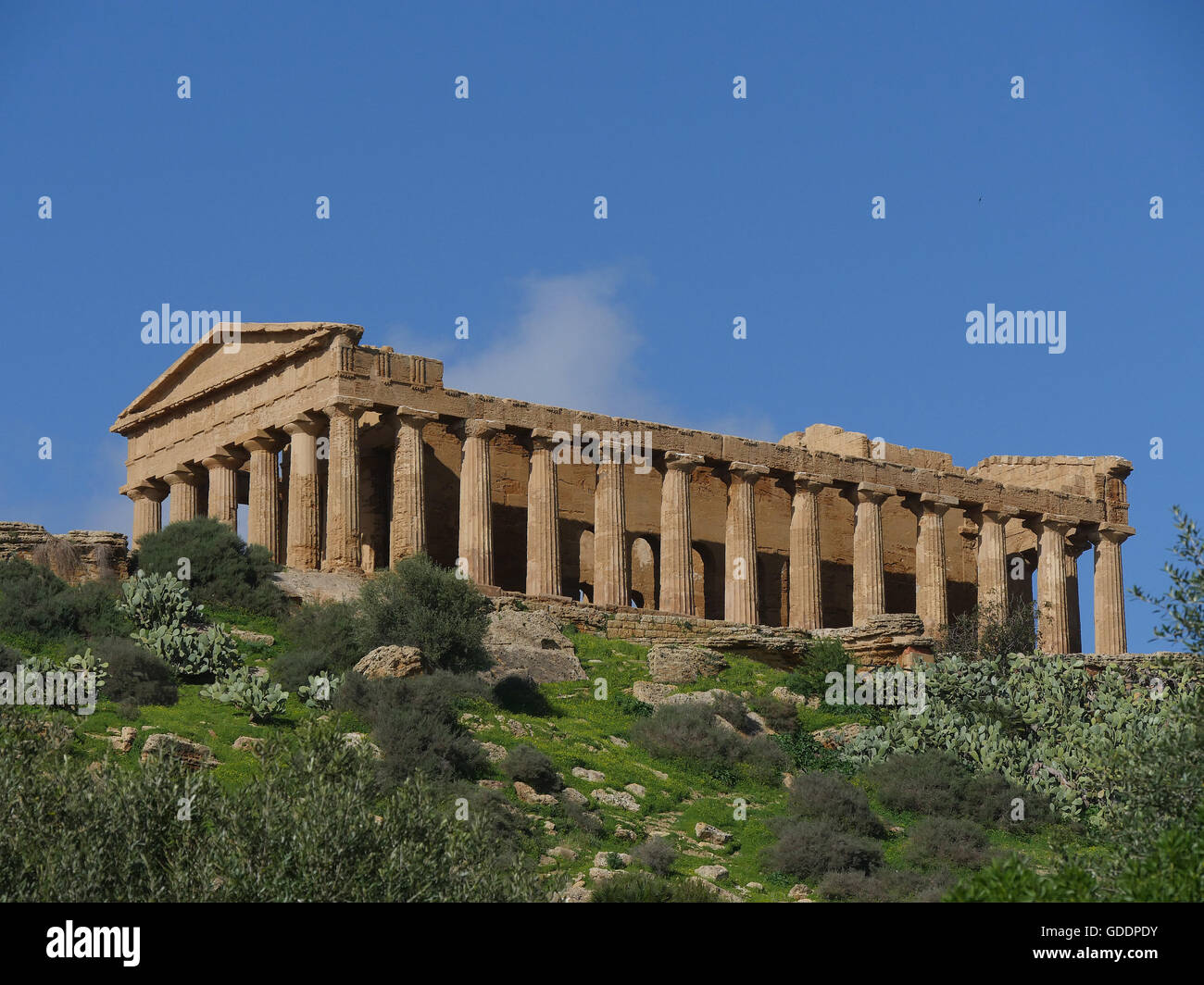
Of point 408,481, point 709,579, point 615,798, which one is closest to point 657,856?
point 615,798

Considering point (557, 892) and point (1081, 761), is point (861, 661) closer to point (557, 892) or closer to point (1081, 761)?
point (1081, 761)

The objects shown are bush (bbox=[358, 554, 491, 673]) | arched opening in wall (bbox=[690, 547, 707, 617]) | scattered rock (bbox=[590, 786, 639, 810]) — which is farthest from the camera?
arched opening in wall (bbox=[690, 547, 707, 617])

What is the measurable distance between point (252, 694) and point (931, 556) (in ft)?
92.8

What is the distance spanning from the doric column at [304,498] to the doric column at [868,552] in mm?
16007

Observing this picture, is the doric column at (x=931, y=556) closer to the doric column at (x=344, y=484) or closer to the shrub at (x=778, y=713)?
the doric column at (x=344, y=484)

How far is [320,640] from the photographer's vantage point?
111 ft

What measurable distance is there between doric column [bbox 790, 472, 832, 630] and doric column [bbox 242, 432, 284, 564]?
14.2 metres

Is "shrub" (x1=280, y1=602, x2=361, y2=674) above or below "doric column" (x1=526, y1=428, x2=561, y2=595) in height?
below

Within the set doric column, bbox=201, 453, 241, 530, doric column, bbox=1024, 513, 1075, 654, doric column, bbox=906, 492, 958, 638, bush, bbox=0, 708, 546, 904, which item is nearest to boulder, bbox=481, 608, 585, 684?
doric column, bbox=201, 453, 241, 530

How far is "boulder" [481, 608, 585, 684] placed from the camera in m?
34.7

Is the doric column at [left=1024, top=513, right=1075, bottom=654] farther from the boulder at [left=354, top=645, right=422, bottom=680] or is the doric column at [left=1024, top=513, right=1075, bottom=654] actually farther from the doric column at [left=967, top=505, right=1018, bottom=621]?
the boulder at [left=354, top=645, right=422, bottom=680]

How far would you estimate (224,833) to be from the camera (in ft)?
57.4
